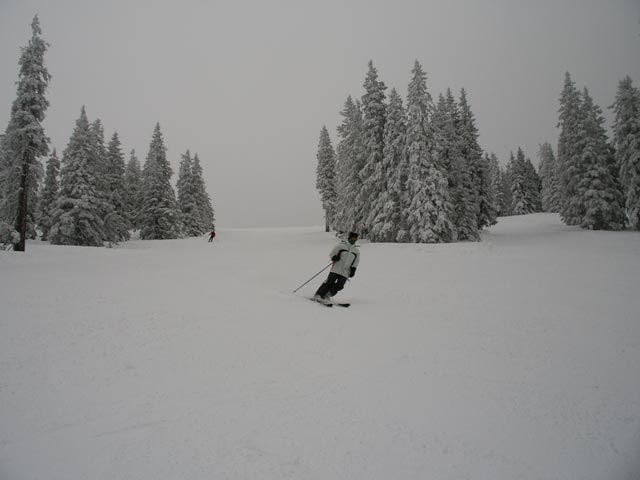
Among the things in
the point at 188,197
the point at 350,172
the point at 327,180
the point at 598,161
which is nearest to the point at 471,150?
the point at 598,161

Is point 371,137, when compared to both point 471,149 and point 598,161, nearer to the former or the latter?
point 471,149

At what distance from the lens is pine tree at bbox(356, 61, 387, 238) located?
30.0 metres

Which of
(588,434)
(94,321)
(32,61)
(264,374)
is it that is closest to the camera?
(588,434)

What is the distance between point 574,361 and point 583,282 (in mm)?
7978

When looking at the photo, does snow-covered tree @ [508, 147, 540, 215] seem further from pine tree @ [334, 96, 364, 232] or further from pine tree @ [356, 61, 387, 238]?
pine tree @ [356, 61, 387, 238]

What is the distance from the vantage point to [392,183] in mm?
28109

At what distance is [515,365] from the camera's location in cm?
502

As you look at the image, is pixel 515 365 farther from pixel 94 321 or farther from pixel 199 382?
pixel 94 321

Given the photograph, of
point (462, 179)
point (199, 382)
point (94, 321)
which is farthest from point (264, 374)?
point (462, 179)

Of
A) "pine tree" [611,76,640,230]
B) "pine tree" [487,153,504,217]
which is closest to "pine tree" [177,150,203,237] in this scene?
"pine tree" [611,76,640,230]

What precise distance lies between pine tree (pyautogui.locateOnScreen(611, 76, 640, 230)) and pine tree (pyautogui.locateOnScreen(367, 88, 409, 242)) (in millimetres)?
19891

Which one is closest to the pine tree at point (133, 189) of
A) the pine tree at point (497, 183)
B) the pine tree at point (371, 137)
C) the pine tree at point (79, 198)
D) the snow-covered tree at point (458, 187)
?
the pine tree at point (79, 198)

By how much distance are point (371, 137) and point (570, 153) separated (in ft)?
70.3

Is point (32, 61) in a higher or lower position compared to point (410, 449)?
higher
